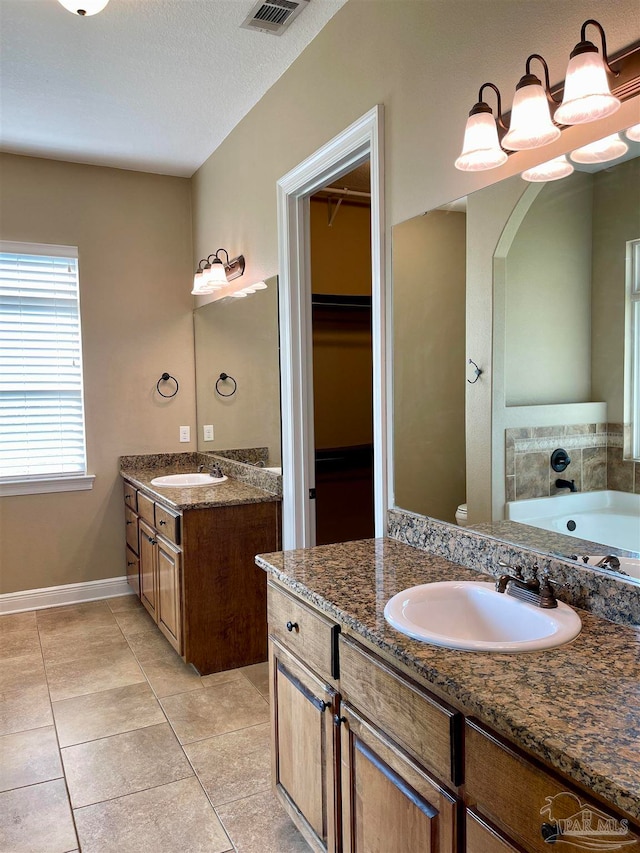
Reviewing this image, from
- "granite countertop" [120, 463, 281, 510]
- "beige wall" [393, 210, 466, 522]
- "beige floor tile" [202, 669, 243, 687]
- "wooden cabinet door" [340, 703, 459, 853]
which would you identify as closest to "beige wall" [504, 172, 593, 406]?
"beige wall" [393, 210, 466, 522]

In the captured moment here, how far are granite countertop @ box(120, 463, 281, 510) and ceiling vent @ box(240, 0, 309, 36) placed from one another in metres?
2.02

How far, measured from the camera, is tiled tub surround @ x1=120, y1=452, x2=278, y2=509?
3080 mm

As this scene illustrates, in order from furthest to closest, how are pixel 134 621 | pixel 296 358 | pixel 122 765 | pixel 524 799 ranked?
pixel 134 621, pixel 296 358, pixel 122 765, pixel 524 799

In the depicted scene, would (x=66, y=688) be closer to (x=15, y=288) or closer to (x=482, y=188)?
(x=15, y=288)

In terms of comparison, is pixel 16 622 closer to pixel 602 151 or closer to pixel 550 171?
pixel 550 171

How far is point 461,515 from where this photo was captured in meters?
1.93

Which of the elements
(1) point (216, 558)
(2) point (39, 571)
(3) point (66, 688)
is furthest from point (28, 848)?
(2) point (39, 571)

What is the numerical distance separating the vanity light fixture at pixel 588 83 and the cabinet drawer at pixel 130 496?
125 inches

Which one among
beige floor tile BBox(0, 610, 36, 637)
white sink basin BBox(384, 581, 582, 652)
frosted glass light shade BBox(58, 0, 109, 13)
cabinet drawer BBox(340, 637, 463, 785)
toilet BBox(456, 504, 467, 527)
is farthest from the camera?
beige floor tile BBox(0, 610, 36, 637)

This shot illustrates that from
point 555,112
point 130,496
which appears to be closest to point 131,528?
point 130,496

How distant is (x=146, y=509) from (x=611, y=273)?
9.21 ft

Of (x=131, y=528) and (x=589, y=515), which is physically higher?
(x=589, y=515)

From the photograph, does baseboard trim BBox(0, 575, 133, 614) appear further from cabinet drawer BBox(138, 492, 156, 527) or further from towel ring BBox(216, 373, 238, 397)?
towel ring BBox(216, 373, 238, 397)

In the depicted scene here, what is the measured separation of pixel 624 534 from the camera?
144 centimetres
